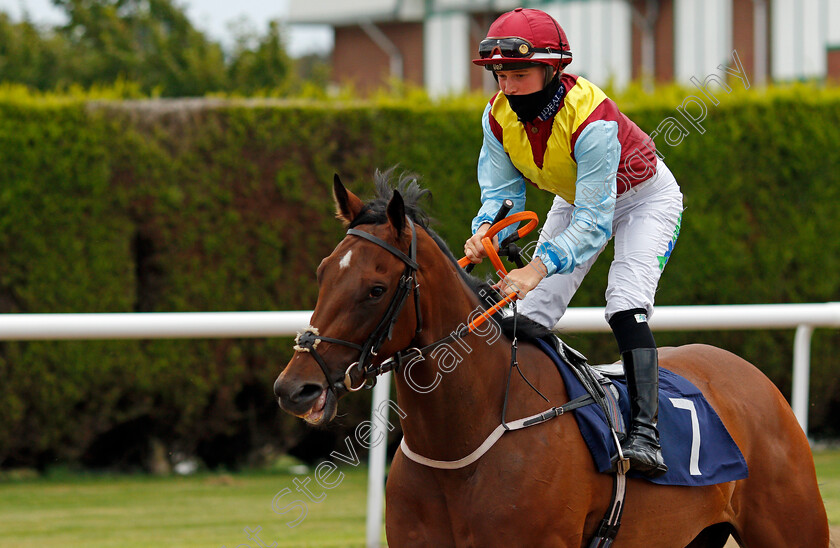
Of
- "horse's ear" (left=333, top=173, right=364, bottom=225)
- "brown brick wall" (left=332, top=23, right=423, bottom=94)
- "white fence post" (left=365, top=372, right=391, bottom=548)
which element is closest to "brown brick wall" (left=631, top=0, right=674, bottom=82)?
"brown brick wall" (left=332, top=23, right=423, bottom=94)

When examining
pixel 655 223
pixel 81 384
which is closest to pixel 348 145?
pixel 81 384

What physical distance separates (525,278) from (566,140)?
45 cm

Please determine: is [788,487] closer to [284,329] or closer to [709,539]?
[709,539]

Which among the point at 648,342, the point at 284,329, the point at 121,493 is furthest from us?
the point at 121,493

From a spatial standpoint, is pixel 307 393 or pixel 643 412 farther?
pixel 643 412

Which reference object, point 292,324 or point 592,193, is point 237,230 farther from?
point 592,193

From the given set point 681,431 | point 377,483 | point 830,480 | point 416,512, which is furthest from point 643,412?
point 830,480

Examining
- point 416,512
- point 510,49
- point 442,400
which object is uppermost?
point 510,49

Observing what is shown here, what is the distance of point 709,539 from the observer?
11.2 ft

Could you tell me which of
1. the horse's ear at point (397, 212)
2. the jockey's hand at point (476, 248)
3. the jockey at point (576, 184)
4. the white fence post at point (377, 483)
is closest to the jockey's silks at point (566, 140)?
the jockey at point (576, 184)

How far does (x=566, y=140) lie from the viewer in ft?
9.41

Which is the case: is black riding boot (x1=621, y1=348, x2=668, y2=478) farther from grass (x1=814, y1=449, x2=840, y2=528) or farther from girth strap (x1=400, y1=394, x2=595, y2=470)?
grass (x1=814, y1=449, x2=840, y2=528)

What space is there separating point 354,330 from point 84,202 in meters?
4.63

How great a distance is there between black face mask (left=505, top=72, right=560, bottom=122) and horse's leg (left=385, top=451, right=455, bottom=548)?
1081 mm
